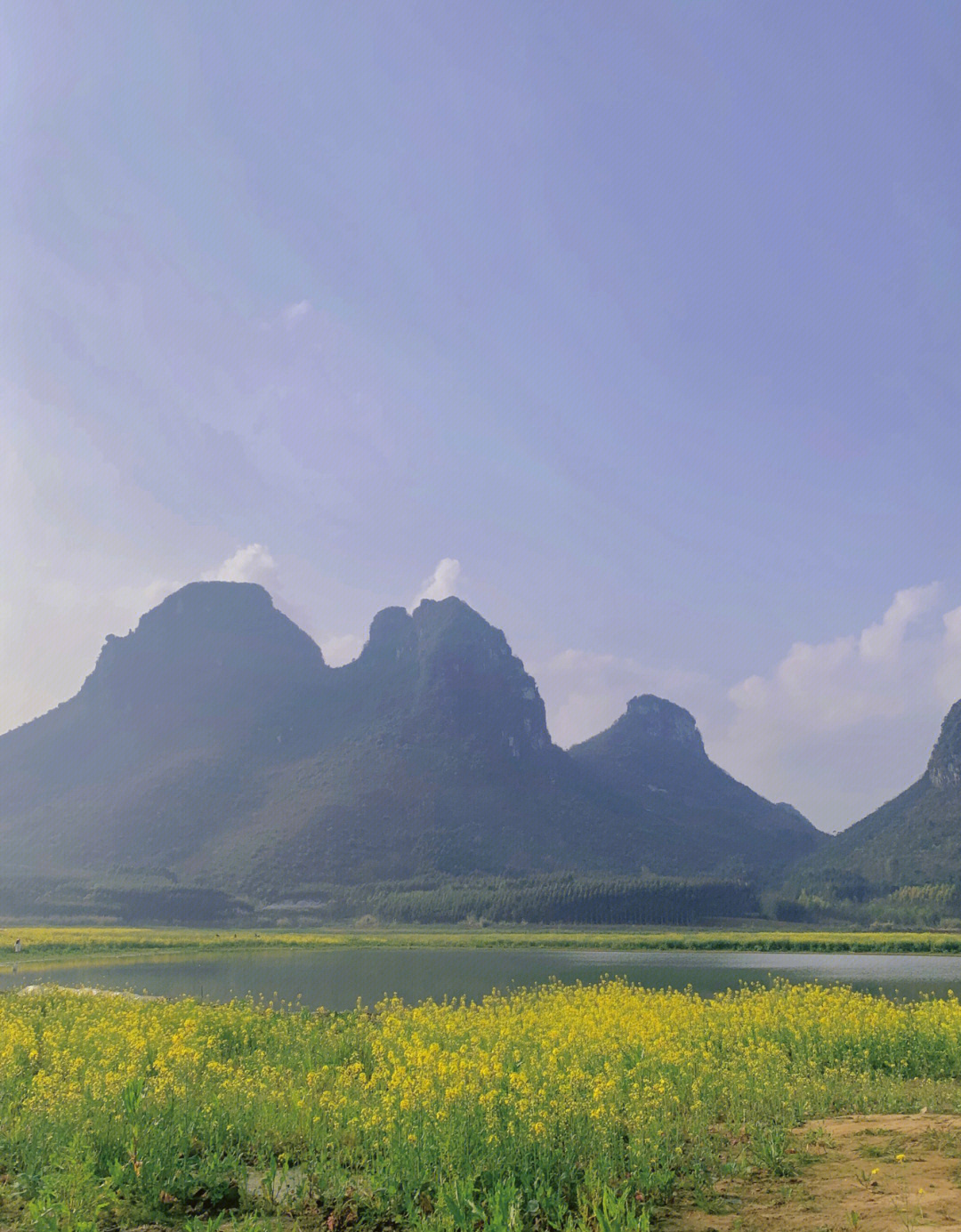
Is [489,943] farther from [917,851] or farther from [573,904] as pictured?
[917,851]

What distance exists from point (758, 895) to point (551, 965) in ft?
423

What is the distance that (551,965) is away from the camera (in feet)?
173

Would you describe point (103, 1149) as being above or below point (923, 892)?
above

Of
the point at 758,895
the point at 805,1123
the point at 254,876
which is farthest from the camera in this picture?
the point at 254,876

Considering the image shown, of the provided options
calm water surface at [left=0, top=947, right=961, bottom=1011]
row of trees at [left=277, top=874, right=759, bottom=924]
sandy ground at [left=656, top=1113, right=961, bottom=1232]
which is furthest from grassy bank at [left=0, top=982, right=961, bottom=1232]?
row of trees at [left=277, top=874, right=759, bottom=924]

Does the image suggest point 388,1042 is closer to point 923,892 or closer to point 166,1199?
point 166,1199

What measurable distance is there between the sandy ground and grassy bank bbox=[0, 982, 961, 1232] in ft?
0.91

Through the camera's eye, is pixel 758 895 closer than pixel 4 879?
No

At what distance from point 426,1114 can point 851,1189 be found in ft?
13.0

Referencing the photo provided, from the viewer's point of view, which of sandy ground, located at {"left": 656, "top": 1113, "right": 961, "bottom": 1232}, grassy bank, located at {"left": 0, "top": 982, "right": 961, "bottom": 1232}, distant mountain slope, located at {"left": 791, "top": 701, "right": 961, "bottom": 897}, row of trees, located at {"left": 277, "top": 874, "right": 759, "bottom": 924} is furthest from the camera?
distant mountain slope, located at {"left": 791, "top": 701, "right": 961, "bottom": 897}

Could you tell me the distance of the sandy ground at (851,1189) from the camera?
7137mm

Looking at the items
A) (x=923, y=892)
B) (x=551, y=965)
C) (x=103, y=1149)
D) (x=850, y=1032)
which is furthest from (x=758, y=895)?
(x=103, y=1149)

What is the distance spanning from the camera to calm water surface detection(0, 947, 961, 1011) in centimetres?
3500

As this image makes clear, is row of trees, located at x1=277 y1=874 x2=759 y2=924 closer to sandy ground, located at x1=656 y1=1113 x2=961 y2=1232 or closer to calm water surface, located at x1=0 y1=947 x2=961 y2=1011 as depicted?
calm water surface, located at x1=0 y1=947 x2=961 y2=1011
